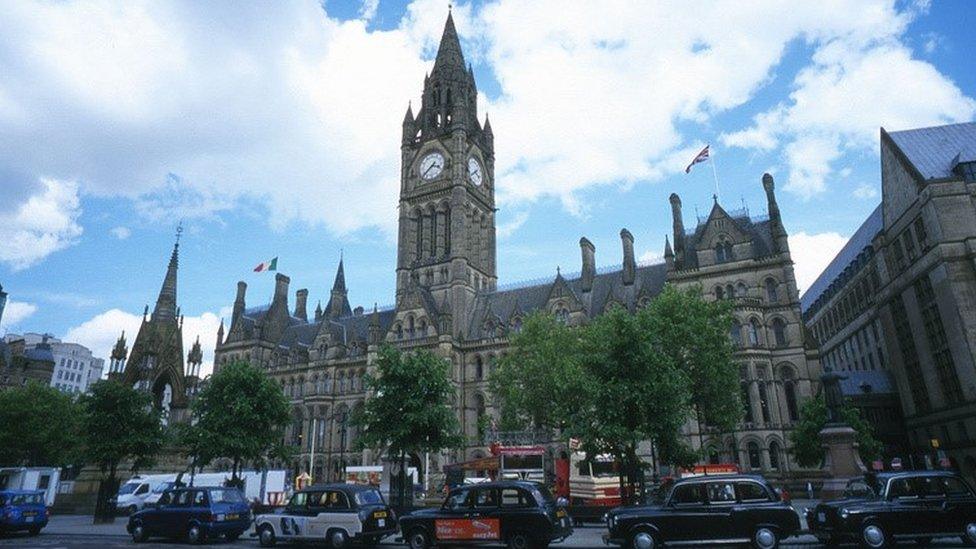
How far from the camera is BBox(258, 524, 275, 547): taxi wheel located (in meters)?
19.0

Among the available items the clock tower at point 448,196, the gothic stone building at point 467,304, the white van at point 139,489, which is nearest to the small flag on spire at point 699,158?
the gothic stone building at point 467,304

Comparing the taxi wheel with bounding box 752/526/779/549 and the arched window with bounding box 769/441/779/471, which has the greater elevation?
the arched window with bounding box 769/441/779/471

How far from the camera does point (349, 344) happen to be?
67562 millimetres

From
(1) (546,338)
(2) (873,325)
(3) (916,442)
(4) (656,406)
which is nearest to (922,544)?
(4) (656,406)

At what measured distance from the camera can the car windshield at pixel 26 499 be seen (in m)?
24.3

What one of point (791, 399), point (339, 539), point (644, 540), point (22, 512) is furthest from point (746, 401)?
point (22, 512)

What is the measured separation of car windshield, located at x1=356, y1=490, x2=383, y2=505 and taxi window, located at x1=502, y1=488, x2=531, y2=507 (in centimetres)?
519

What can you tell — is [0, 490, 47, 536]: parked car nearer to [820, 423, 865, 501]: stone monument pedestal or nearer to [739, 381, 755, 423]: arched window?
[820, 423, 865, 501]: stone monument pedestal

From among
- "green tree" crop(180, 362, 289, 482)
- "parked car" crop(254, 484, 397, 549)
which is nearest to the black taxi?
"parked car" crop(254, 484, 397, 549)

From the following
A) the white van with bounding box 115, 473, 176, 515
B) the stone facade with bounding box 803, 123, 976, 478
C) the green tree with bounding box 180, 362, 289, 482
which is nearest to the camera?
the green tree with bounding box 180, 362, 289, 482

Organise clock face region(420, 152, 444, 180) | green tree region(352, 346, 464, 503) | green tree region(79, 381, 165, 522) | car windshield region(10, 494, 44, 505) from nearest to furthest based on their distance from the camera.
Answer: car windshield region(10, 494, 44, 505) < green tree region(352, 346, 464, 503) < green tree region(79, 381, 165, 522) < clock face region(420, 152, 444, 180)

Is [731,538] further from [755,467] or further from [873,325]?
[873,325]

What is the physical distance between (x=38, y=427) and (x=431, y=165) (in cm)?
4824

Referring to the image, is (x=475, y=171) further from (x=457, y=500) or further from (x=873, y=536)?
(x=873, y=536)
